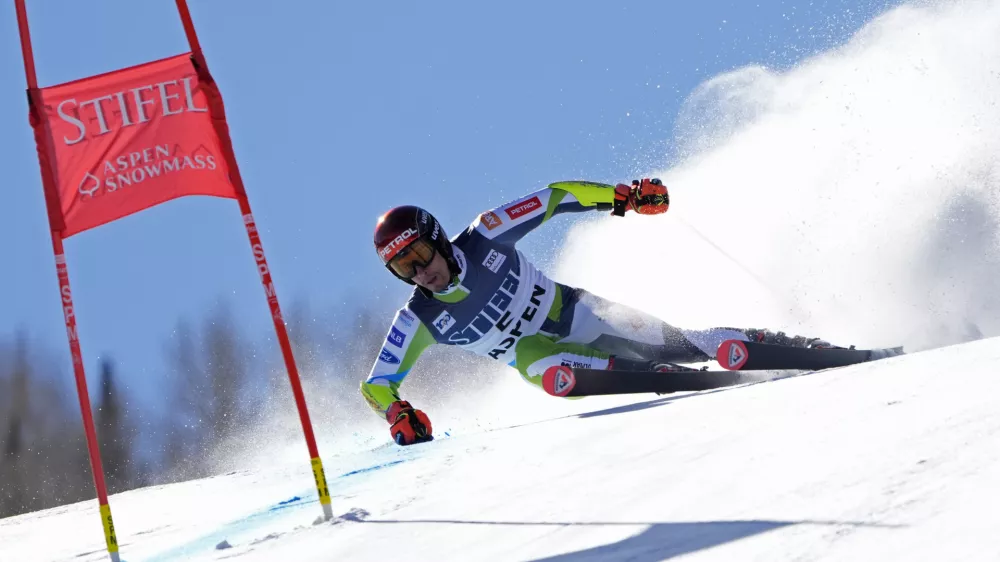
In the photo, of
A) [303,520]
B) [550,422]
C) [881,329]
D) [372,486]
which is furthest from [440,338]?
[881,329]

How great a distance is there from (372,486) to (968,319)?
5026 mm

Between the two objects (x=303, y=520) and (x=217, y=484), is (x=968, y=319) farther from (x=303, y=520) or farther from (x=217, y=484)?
(x=217, y=484)

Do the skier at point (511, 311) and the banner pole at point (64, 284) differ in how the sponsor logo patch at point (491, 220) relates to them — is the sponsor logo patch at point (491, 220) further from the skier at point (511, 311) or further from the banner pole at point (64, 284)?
the banner pole at point (64, 284)

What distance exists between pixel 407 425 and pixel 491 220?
5.59 ft

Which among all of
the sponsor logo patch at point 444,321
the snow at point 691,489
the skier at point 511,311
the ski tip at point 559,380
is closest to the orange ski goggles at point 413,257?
the skier at point 511,311

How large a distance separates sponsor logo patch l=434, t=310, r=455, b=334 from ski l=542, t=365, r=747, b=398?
42.7 inches

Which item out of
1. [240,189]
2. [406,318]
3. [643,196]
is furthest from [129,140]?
[643,196]

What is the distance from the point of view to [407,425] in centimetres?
748

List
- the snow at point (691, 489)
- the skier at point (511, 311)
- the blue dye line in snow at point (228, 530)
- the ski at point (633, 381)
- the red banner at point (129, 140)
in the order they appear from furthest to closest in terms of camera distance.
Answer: the skier at point (511, 311) < the ski at point (633, 381) < the red banner at point (129, 140) < the blue dye line in snow at point (228, 530) < the snow at point (691, 489)

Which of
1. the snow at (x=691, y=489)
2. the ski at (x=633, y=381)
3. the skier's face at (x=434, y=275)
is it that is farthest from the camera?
the skier's face at (x=434, y=275)

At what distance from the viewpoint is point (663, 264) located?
1256 centimetres

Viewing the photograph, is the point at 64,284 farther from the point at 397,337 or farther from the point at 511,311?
the point at 511,311

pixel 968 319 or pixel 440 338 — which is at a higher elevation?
pixel 440 338

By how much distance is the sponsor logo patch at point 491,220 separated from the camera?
7.83 metres
